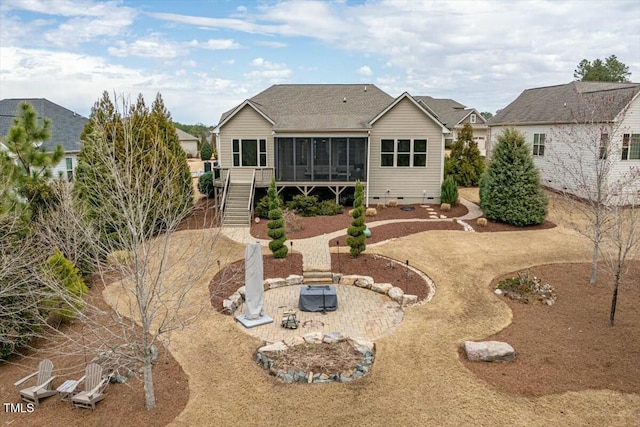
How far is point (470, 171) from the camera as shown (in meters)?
31.1

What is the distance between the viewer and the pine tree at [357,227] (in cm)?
1617

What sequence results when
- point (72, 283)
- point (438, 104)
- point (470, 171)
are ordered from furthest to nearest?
point (438, 104) < point (470, 171) < point (72, 283)

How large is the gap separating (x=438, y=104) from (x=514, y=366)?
5495cm

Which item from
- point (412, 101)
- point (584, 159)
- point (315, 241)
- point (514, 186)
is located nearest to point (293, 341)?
point (315, 241)

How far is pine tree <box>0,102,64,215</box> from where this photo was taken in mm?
15711

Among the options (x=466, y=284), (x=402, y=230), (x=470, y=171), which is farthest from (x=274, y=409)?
(x=470, y=171)

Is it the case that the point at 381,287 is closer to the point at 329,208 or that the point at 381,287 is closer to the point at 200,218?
the point at 329,208

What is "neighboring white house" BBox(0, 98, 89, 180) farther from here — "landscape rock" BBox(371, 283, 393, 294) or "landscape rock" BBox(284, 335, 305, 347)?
"landscape rock" BBox(284, 335, 305, 347)

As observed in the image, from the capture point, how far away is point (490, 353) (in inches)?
382

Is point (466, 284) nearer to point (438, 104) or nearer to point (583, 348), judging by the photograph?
point (583, 348)

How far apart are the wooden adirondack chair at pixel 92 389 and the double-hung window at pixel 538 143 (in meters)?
29.1

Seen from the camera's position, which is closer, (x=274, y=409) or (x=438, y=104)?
(x=274, y=409)

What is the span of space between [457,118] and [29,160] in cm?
4588

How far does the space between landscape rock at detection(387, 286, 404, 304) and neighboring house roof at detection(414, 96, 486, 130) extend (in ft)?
116
